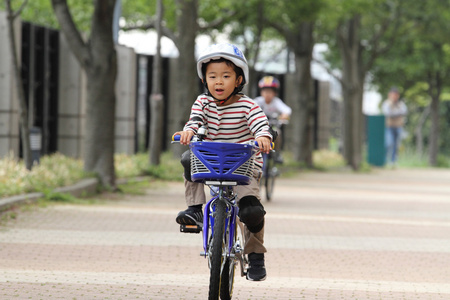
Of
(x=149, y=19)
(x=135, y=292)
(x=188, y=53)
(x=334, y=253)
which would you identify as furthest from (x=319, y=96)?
(x=135, y=292)

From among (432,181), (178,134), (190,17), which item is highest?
(190,17)

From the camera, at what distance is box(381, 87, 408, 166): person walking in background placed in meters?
29.5

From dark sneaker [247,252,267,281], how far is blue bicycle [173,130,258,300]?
0.60ft

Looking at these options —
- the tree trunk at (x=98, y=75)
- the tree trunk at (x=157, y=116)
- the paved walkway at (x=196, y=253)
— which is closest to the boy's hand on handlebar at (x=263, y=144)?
the paved walkway at (x=196, y=253)

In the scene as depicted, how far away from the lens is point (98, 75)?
50.7 ft

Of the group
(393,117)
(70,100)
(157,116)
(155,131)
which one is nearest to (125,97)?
(70,100)

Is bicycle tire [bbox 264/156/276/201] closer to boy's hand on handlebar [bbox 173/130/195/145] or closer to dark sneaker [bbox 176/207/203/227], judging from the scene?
dark sneaker [bbox 176/207/203/227]

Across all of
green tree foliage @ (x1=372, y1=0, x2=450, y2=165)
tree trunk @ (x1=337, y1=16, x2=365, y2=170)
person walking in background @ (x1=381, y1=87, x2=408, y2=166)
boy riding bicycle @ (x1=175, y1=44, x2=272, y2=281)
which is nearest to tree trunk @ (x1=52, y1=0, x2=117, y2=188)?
boy riding bicycle @ (x1=175, y1=44, x2=272, y2=281)

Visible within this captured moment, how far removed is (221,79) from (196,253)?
3.03 meters

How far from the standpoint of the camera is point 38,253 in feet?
27.3

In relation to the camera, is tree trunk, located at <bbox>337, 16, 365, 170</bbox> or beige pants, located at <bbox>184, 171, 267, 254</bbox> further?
tree trunk, located at <bbox>337, 16, 365, 170</bbox>

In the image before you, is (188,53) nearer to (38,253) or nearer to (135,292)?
(38,253)

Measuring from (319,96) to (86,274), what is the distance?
32.8 m

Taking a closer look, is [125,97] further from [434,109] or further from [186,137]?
[186,137]
